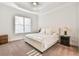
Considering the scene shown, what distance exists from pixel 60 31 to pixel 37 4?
776 millimetres

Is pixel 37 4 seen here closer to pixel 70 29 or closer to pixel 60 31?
pixel 60 31

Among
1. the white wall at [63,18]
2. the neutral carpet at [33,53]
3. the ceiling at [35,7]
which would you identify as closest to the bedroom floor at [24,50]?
the neutral carpet at [33,53]

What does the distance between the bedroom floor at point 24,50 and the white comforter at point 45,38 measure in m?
0.13

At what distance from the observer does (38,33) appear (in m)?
1.77

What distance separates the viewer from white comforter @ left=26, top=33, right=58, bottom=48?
173cm

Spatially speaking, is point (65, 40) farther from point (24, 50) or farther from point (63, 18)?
point (24, 50)

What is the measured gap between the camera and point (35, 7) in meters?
1.67

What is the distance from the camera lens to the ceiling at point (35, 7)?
1602 millimetres

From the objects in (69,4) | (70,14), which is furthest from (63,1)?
(70,14)

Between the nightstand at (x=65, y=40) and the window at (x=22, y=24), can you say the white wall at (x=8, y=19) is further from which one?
the nightstand at (x=65, y=40)

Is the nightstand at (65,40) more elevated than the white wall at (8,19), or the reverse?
the white wall at (8,19)

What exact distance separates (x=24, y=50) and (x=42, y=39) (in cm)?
47

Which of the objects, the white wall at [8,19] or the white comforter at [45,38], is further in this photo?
the white comforter at [45,38]

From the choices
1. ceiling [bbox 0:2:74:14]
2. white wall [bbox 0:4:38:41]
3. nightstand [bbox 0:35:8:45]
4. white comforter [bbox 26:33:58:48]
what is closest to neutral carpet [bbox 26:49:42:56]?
white comforter [bbox 26:33:58:48]
